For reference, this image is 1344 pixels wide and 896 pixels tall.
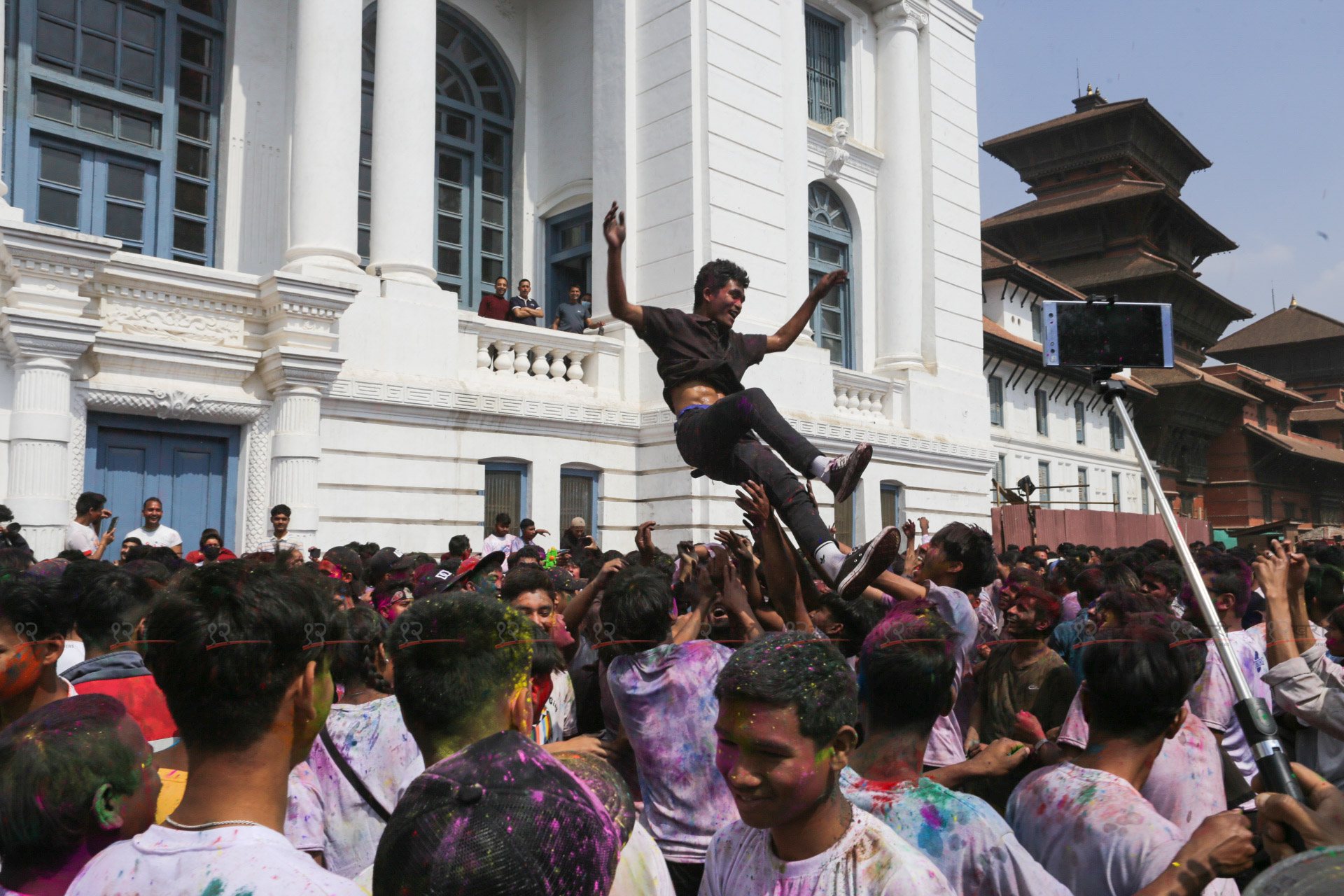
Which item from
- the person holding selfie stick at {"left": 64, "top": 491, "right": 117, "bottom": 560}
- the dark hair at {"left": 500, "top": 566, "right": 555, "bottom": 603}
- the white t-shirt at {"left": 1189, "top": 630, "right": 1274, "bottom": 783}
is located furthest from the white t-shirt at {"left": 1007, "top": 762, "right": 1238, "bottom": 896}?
the person holding selfie stick at {"left": 64, "top": 491, "right": 117, "bottom": 560}

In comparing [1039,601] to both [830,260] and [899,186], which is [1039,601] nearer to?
[830,260]

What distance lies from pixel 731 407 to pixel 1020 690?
2.04 meters

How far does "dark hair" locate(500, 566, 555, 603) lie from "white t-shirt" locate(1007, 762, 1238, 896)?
242cm

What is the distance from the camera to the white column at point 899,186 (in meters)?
19.4

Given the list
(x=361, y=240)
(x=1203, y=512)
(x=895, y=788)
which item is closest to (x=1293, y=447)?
(x=1203, y=512)

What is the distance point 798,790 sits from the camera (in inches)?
86.5

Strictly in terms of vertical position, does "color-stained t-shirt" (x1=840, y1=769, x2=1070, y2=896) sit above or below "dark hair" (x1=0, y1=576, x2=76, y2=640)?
below

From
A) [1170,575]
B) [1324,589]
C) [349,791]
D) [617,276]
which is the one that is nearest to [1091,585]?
[1170,575]

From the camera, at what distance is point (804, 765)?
2215 millimetres

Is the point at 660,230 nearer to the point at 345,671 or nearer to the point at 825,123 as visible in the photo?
the point at 825,123

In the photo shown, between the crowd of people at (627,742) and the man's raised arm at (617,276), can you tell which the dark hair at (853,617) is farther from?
the man's raised arm at (617,276)

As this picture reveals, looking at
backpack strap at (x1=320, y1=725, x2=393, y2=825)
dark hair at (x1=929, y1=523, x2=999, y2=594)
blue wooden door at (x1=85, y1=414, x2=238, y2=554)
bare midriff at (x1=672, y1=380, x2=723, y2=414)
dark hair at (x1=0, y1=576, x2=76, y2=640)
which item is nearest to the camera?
backpack strap at (x1=320, y1=725, x2=393, y2=825)

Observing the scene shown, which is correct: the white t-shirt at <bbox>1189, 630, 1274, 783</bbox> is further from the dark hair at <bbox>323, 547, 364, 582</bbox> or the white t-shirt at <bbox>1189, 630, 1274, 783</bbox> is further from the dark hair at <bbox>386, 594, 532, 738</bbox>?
the dark hair at <bbox>323, 547, 364, 582</bbox>

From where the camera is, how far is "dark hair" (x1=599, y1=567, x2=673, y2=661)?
3.53 metres
